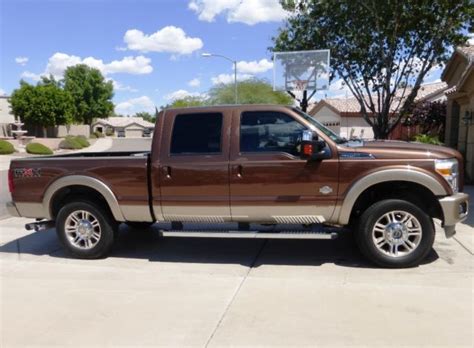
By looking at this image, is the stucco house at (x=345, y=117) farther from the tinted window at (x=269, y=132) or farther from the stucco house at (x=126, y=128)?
the stucco house at (x=126, y=128)

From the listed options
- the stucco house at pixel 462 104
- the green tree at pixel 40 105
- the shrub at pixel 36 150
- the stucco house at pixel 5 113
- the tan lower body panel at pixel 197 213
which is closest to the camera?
the tan lower body panel at pixel 197 213

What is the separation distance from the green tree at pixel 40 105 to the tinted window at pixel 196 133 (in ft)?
184

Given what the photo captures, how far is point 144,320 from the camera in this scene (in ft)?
13.4

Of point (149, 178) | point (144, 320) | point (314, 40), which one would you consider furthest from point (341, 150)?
point (314, 40)

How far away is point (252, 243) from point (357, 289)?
227cm

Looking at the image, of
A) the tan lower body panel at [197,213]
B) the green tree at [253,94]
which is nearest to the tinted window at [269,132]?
the tan lower body panel at [197,213]

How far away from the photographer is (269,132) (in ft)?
18.3

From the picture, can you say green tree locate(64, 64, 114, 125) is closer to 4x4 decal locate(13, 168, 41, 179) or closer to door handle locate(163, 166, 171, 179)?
4x4 decal locate(13, 168, 41, 179)

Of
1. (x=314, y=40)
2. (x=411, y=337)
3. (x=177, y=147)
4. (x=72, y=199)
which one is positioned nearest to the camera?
(x=411, y=337)

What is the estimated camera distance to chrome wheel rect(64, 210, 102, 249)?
6.06 m

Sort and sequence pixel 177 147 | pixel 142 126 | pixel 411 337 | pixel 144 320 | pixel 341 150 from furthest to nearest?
pixel 142 126, pixel 177 147, pixel 341 150, pixel 144 320, pixel 411 337

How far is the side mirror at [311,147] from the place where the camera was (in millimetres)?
5180

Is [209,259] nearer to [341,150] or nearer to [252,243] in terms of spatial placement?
[252,243]

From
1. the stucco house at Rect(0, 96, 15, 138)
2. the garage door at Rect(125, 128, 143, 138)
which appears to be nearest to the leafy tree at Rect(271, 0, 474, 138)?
the stucco house at Rect(0, 96, 15, 138)
